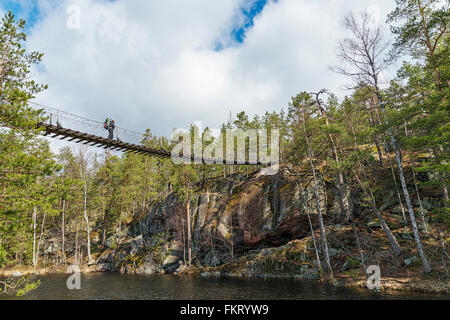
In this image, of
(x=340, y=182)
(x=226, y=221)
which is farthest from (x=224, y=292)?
(x=340, y=182)

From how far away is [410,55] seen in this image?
1321cm

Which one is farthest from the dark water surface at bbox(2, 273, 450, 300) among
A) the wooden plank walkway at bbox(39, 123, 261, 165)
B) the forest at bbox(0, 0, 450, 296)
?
the wooden plank walkway at bbox(39, 123, 261, 165)

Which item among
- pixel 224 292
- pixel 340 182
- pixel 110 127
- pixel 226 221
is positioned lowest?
pixel 224 292

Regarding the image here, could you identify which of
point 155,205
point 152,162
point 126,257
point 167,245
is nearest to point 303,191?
point 167,245

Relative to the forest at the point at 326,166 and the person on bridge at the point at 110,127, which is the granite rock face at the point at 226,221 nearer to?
the forest at the point at 326,166

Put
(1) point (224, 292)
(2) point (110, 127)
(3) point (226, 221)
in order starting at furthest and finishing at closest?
(3) point (226, 221) < (2) point (110, 127) < (1) point (224, 292)

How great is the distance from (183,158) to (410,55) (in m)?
20.5

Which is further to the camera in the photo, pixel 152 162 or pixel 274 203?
pixel 152 162

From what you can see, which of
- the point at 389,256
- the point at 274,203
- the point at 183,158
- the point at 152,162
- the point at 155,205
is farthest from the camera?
the point at 152,162

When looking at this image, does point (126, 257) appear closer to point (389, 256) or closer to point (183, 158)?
point (183, 158)

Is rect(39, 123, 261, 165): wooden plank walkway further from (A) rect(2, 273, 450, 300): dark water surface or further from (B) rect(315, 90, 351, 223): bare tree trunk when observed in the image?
(B) rect(315, 90, 351, 223): bare tree trunk

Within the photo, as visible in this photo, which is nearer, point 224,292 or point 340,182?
point 224,292

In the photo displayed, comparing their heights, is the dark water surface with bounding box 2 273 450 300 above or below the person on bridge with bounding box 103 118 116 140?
below

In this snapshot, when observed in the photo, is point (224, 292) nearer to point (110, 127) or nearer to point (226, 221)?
point (226, 221)
